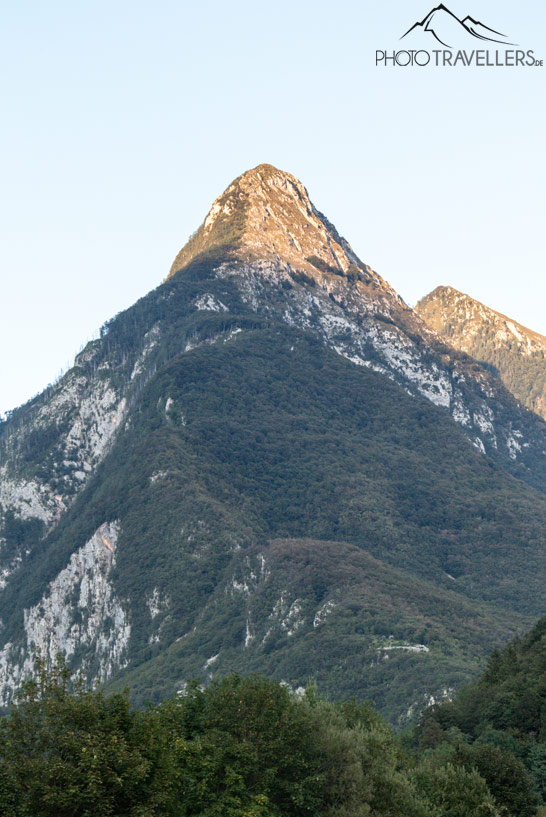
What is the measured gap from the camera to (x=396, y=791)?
68.1 m

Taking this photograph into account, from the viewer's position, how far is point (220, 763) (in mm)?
61250

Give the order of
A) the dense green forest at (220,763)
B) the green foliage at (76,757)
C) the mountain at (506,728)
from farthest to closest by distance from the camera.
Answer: the mountain at (506,728), the dense green forest at (220,763), the green foliage at (76,757)

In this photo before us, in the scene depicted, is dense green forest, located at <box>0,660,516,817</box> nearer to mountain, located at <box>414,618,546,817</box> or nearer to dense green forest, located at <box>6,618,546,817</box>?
dense green forest, located at <box>6,618,546,817</box>

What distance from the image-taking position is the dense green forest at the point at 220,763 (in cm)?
4931

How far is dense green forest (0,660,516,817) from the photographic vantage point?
162 ft

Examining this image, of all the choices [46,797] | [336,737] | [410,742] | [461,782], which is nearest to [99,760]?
[46,797]

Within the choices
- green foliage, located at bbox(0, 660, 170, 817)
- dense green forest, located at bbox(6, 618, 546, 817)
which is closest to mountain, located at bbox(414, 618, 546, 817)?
dense green forest, located at bbox(6, 618, 546, 817)

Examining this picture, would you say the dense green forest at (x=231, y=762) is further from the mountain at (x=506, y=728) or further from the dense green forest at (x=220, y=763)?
the mountain at (x=506, y=728)

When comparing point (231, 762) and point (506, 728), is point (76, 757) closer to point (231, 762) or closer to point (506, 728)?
point (231, 762)

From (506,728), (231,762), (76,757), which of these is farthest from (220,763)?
(506,728)

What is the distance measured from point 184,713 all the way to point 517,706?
172 feet

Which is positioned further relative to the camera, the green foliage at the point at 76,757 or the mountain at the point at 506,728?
the mountain at the point at 506,728

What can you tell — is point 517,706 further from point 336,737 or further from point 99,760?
point 99,760

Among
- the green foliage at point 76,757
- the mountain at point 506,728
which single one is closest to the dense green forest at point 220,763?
the green foliage at point 76,757
